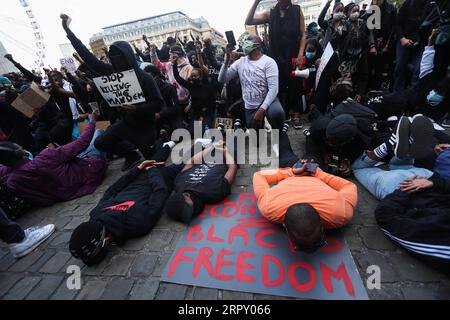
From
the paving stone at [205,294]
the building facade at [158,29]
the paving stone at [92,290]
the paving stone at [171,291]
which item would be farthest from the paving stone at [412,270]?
the building facade at [158,29]

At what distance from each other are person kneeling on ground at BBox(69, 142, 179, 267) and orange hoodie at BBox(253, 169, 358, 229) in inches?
52.9

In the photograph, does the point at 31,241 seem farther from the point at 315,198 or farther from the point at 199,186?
the point at 315,198

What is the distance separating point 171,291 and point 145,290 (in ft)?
0.78

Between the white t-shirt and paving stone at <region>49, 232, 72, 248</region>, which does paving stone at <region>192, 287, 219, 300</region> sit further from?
the white t-shirt

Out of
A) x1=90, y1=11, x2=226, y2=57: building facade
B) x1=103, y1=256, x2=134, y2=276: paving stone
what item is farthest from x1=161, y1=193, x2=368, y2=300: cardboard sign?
x1=90, y1=11, x2=226, y2=57: building facade

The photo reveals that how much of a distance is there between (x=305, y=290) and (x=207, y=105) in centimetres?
430

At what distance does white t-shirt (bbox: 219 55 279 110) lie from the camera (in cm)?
350

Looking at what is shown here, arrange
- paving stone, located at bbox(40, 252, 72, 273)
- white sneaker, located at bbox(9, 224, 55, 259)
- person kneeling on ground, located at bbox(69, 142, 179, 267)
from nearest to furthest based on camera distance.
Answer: person kneeling on ground, located at bbox(69, 142, 179, 267), paving stone, located at bbox(40, 252, 72, 273), white sneaker, located at bbox(9, 224, 55, 259)

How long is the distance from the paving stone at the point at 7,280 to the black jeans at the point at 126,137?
2226 mm

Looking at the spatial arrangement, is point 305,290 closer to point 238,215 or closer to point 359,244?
point 359,244

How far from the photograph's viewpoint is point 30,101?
13.5 ft

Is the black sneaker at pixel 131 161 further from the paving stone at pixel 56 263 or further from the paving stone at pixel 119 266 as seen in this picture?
the paving stone at pixel 119 266

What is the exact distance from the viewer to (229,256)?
6.74 ft

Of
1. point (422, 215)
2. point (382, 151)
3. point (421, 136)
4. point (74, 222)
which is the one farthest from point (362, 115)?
point (74, 222)
